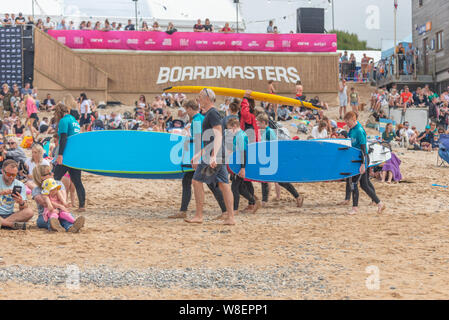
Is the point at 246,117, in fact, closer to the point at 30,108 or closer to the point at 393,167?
the point at 393,167

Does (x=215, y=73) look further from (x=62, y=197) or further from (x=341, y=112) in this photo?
(x=62, y=197)

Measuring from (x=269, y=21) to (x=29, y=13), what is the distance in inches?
391

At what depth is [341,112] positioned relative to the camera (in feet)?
68.2

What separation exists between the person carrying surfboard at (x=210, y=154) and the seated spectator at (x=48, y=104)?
14133 mm

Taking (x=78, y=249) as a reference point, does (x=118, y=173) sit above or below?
above

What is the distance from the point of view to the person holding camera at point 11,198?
641 centimetres

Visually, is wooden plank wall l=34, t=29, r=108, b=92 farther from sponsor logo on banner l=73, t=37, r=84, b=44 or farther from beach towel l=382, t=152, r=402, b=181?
beach towel l=382, t=152, r=402, b=181

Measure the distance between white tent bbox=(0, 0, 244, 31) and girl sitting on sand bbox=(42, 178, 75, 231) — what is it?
62.4 feet

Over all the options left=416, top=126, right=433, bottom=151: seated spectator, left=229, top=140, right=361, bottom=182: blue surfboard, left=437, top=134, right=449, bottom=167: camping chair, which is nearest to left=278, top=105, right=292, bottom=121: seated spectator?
left=416, top=126, right=433, bottom=151: seated spectator

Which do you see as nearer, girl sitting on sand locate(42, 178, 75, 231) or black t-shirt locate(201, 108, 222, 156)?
girl sitting on sand locate(42, 178, 75, 231)

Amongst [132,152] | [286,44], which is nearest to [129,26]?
[286,44]

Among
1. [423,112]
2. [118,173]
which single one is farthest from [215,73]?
[118,173]

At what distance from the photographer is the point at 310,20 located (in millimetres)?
23406

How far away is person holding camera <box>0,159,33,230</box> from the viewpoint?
6.41 metres
